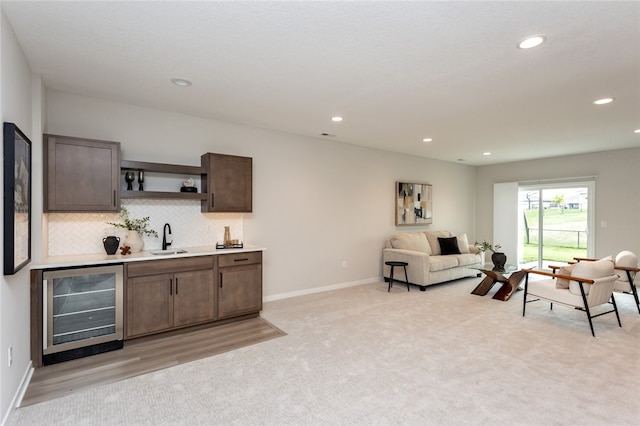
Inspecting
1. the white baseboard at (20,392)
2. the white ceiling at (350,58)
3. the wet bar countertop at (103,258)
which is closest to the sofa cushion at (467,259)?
the white ceiling at (350,58)

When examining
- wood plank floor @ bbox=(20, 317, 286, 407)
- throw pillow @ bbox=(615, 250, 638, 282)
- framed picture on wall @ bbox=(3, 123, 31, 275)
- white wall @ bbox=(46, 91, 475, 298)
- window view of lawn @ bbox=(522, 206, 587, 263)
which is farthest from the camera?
window view of lawn @ bbox=(522, 206, 587, 263)

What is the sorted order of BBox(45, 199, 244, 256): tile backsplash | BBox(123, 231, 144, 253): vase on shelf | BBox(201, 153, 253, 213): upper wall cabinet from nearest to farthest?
BBox(45, 199, 244, 256): tile backsplash, BBox(123, 231, 144, 253): vase on shelf, BBox(201, 153, 253, 213): upper wall cabinet

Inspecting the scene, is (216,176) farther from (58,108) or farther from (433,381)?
(433,381)

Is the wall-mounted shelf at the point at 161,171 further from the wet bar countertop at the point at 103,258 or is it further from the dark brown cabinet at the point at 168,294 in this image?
the dark brown cabinet at the point at 168,294

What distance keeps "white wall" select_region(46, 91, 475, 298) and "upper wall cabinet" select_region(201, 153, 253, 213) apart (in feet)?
1.36

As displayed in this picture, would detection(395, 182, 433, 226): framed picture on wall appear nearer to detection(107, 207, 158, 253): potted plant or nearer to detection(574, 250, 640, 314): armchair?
detection(574, 250, 640, 314): armchair

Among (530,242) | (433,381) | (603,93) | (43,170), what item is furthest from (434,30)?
(530,242)

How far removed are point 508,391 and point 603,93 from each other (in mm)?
3072

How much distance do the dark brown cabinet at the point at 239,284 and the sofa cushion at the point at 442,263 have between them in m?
3.09

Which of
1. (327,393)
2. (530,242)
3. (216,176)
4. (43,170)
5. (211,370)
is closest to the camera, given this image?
(327,393)

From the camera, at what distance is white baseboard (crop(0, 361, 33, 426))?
212cm

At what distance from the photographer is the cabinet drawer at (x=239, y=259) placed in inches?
150

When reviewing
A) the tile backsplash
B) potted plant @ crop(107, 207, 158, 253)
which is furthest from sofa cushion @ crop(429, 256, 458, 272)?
potted plant @ crop(107, 207, 158, 253)

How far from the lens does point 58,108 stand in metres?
3.40
